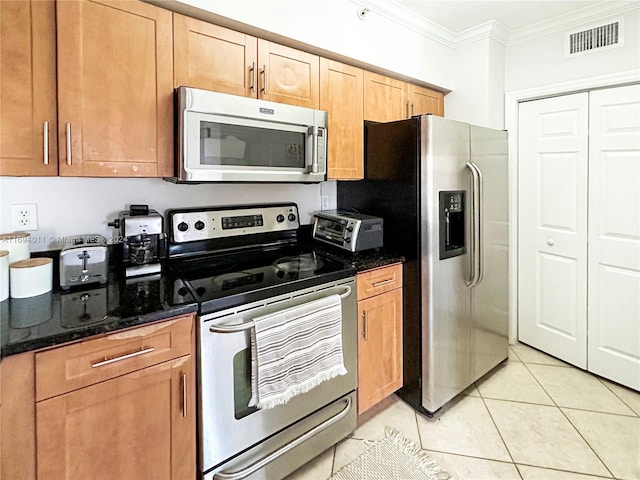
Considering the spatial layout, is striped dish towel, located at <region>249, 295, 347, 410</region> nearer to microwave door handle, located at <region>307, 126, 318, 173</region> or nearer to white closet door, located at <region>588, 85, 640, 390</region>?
microwave door handle, located at <region>307, 126, 318, 173</region>

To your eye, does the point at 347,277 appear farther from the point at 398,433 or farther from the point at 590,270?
the point at 590,270

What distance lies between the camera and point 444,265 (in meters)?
2.02

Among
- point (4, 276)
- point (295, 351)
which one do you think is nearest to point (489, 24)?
point (295, 351)

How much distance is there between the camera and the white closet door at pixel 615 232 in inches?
87.6

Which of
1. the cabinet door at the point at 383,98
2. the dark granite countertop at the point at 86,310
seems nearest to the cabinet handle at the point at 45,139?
the dark granite countertop at the point at 86,310

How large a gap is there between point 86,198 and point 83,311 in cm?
71

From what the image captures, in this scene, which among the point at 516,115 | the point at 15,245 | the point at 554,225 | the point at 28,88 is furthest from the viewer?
the point at 516,115

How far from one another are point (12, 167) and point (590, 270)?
10.6 feet

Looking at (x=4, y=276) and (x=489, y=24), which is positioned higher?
(x=489, y=24)

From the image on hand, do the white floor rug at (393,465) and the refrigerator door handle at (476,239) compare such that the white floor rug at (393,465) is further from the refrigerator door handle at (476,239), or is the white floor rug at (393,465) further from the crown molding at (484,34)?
the crown molding at (484,34)

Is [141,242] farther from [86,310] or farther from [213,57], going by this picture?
[213,57]

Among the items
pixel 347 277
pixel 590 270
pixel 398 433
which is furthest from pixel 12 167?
pixel 590 270

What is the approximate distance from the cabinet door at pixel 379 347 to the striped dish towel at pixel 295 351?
22 cm

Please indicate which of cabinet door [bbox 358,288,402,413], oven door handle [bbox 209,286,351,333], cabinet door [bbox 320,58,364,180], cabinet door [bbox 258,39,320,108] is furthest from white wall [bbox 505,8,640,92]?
oven door handle [bbox 209,286,351,333]
